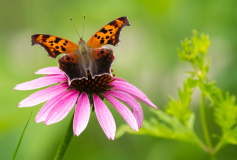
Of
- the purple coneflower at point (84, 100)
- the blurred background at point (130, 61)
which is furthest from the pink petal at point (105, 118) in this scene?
the blurred background at point (130, 61)

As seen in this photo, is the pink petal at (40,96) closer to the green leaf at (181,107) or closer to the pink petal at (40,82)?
the pink petal at (40,82)

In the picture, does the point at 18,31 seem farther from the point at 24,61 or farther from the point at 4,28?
the point at 24,61

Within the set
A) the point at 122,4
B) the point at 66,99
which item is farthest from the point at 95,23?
the point at 66,99

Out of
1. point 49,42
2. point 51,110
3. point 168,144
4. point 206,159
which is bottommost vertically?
point 206,159

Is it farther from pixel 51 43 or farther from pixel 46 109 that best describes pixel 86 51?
pixel 46 109

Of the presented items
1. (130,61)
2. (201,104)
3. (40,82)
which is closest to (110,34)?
(40,82)

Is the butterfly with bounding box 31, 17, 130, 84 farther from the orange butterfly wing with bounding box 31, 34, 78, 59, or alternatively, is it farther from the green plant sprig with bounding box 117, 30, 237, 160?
the green plant sprig with bounding box 117, 30, 237, 160
